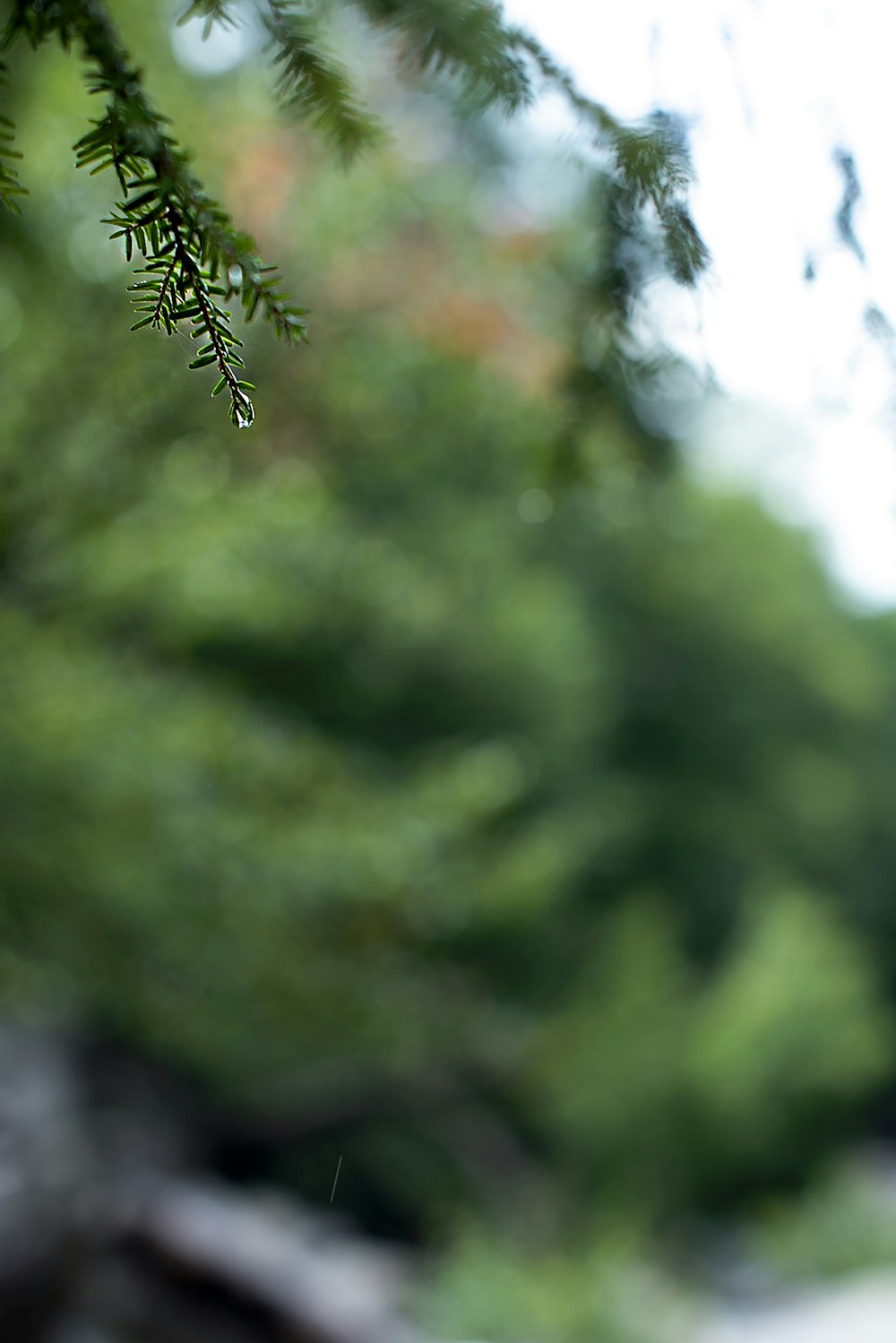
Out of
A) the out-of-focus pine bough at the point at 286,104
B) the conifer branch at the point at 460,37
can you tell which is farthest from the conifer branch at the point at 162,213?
the conifer branch at the point at 460,37

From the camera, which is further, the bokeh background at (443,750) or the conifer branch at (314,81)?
the bokeh background at (443,750)

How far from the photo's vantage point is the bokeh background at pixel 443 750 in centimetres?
199

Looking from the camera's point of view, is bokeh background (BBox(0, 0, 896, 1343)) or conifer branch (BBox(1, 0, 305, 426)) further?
bokeh background (BBox(0, 0, 896, 1343))

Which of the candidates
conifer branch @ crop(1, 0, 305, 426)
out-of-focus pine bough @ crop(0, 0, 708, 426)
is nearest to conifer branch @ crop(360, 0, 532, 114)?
out-of-focus pine bough @ crop(0, 0, 708, 426)

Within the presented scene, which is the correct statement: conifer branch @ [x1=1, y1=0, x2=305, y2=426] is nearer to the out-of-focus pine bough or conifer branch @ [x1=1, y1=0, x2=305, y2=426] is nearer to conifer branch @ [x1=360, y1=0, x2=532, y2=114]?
the out-of-focus pine bough

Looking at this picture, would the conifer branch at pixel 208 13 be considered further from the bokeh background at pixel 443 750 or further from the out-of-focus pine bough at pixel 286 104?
the bokeh background at pixel 443 750

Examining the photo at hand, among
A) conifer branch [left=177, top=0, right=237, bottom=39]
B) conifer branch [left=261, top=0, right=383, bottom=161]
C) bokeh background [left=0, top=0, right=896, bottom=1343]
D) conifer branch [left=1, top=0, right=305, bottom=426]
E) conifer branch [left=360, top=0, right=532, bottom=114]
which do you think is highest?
bokeh background [left=0, top=0, right=896, bottom=1343]

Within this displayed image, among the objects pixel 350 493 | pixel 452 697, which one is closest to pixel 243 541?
pixel 350 493

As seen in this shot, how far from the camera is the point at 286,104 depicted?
1.61 feet

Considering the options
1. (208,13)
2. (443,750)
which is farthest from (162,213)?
(443,750)

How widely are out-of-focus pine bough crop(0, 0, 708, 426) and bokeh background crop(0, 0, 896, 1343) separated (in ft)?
0.32

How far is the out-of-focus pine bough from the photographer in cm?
37

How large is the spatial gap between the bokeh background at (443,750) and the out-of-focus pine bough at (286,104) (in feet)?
0.32

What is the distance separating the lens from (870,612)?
771 cm
